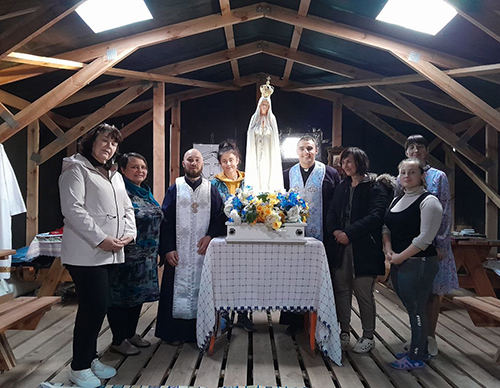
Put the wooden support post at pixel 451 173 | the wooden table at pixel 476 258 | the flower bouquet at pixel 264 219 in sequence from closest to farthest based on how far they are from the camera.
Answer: the flower bouquet at pixel 264 219 → the wooden table at pixel 476 258 → the wooden support post at pixel 451 173

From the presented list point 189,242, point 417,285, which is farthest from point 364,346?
point 189,242

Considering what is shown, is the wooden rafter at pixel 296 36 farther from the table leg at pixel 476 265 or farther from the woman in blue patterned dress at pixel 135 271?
the table leg at pixel 476 265

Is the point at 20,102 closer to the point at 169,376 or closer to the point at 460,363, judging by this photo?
the point at 169,376

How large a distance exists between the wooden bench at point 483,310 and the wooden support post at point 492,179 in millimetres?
3294

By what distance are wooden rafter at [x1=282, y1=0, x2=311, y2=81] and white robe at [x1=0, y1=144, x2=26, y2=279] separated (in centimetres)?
338

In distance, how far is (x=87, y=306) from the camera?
2.32 meters

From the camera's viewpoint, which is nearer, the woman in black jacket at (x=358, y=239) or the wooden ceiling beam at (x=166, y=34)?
the woman in black jacket at (x=358, y=239)

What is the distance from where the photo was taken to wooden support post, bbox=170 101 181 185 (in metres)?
6.90

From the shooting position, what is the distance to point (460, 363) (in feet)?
9.41

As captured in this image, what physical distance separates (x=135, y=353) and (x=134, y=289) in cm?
46

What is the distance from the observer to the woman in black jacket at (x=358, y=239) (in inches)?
119

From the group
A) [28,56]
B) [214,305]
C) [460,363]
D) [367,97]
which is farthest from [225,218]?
[367,97]

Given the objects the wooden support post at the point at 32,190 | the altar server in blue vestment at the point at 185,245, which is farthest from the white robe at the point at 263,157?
the wooden support post at the point at 32,190

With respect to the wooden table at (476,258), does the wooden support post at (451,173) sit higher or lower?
higher
